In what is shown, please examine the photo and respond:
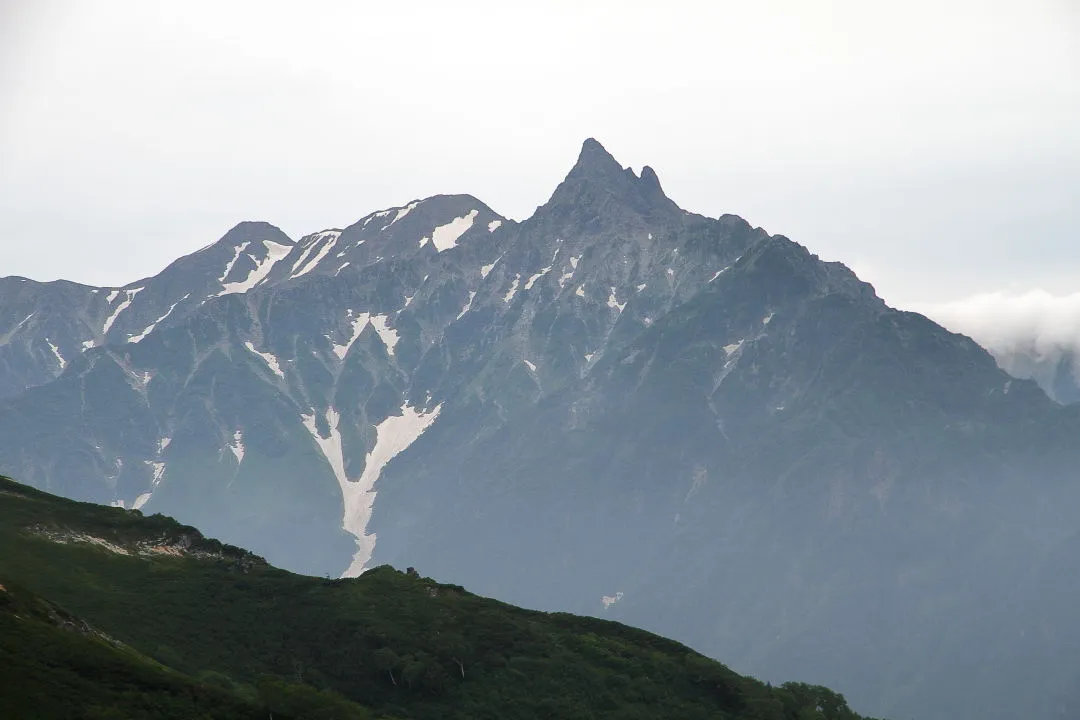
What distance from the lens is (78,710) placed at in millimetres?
143875

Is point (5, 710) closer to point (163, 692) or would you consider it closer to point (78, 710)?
point (78, 710)

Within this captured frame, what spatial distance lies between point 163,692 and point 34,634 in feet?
54.6

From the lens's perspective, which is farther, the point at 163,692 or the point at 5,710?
the point at 163,692

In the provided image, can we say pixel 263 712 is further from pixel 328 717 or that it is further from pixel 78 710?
pixel 78 710

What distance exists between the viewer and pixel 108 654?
531ft

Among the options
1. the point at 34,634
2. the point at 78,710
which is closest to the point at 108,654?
the point at 34,634

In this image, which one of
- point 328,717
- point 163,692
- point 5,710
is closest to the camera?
point 5,710

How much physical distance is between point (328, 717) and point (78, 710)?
32.7 meters

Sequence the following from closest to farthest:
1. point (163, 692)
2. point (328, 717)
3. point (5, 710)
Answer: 1. point (5, 710)
2. point (163, 692)
3. point (328, 717)

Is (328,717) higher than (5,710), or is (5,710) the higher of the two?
(328,717)

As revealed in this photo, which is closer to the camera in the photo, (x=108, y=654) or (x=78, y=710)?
(x=78, y=710)

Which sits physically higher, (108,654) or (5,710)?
(108,654)

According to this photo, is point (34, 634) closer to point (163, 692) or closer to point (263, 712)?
point (163, 692)

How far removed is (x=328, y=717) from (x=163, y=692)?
67.7 ft
